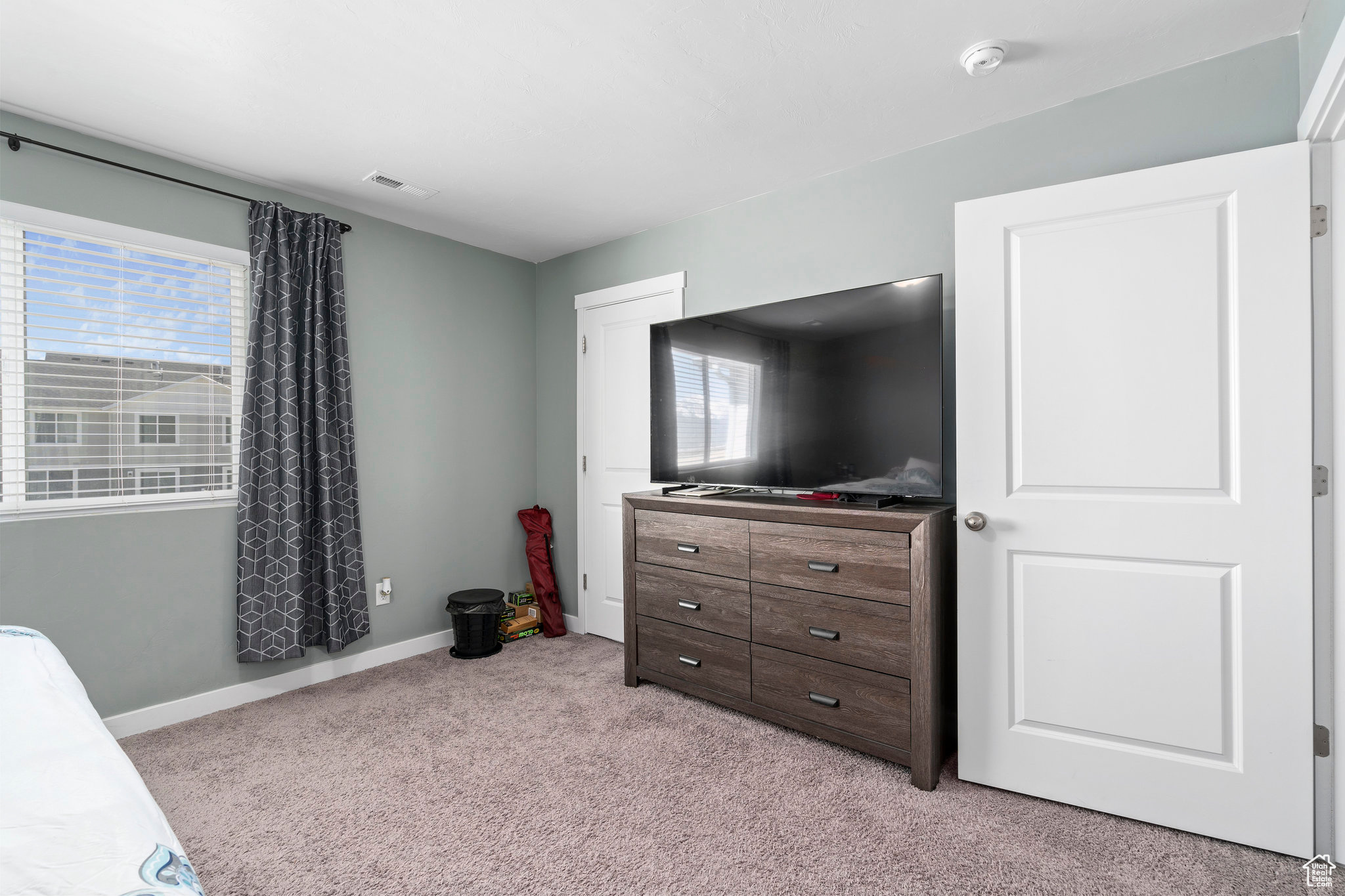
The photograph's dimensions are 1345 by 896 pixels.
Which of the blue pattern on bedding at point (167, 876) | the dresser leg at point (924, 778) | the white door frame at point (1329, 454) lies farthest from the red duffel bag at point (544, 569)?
the white door frame at point (1329, 454)

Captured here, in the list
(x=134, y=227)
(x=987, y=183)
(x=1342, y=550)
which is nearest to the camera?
(x=1342, y=550)

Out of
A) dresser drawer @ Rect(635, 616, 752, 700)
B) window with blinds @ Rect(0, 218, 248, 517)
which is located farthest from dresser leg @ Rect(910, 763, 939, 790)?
window with blinds @ Rect(0, 218, 248, 517)

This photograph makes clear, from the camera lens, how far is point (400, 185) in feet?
9.70

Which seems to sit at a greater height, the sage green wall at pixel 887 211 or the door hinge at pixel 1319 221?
the sage green wall at pixel 887 211

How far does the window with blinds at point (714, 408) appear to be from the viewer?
9.07ft

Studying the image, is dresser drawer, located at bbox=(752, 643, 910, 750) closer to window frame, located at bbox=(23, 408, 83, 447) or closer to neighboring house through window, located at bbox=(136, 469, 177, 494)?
neighboring house through window, located at bbox=(136, 469, 177, 494)

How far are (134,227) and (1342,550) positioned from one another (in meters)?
4.25

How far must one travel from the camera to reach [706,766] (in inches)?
88.4

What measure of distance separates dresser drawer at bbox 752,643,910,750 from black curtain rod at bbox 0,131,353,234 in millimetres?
3063

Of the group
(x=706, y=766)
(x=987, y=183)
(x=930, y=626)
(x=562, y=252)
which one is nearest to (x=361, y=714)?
(x=706, y=766)

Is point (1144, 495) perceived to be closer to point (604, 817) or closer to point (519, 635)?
point (604, 817)

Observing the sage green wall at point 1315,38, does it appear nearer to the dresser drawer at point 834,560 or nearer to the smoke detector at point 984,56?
the smoke detector at point 984,56

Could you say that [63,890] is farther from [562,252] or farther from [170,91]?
[562,252]

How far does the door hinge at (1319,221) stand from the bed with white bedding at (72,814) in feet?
8.89
